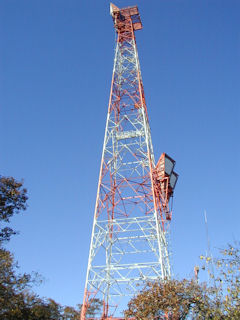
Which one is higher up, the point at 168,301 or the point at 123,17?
the point at 123,17

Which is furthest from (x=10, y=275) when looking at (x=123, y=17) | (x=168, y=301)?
(x=123, y=17)

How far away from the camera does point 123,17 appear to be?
26203 millimetres

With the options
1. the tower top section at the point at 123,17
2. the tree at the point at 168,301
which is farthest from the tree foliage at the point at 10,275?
the tower top section at the point at 123,17

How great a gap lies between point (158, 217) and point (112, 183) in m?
3.83

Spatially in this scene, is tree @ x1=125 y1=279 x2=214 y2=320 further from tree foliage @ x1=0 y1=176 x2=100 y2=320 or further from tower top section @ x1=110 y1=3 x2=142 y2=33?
tower top section @ x1=110 y1=3 x2=142 y2=33

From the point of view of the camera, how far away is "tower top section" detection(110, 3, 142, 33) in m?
25.8

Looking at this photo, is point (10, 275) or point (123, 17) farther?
point (123, 17)

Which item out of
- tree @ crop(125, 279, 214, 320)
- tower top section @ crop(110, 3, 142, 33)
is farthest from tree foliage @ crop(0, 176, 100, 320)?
tower top section @ crop(110, 3, 142, 33)

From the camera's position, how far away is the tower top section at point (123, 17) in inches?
1017

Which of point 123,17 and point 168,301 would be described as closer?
point 168,301

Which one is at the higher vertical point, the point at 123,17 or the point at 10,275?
the point at 123,17

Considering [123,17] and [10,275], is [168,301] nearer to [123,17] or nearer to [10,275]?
[10,275]

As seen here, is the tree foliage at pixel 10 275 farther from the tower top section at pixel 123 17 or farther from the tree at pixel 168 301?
the tower top section at pixel 123 17

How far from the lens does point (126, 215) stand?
19109 mm
